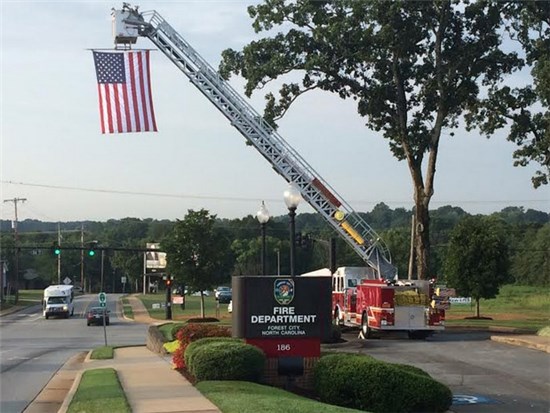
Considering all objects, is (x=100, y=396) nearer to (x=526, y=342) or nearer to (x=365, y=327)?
(x=526, y=342)

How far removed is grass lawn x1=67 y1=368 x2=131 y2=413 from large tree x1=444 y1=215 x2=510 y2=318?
29.4m

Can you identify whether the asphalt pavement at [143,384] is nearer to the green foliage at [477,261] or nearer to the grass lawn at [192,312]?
the green foliage at [477,261]

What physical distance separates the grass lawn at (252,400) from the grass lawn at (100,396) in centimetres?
129

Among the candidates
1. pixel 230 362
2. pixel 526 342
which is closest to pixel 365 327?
pixel 526 342

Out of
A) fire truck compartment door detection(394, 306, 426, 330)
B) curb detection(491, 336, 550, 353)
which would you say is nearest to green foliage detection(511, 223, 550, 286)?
fire truck compartment door detection(394, 306, 426, 330)

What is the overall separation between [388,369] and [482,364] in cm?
877

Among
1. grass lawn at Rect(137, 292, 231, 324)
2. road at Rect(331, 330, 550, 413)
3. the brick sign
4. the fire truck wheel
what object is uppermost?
the brick sign

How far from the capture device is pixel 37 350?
33.1 m

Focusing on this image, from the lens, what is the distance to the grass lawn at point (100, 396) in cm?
1196

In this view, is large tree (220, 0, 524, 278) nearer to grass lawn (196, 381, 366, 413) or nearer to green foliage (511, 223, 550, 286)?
grass lawn (196, 381, 366, 413)

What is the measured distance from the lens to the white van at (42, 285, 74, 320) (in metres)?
65.6

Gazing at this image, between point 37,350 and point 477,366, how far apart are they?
1936 centimetres

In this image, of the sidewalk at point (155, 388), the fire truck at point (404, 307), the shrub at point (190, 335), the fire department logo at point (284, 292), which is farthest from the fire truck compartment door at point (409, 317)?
the fire department logo at point (284, 292)

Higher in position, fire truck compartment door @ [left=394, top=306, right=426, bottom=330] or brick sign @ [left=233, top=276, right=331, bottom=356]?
brick sign @ [left=233, top=276, right=331, bottom=356]
